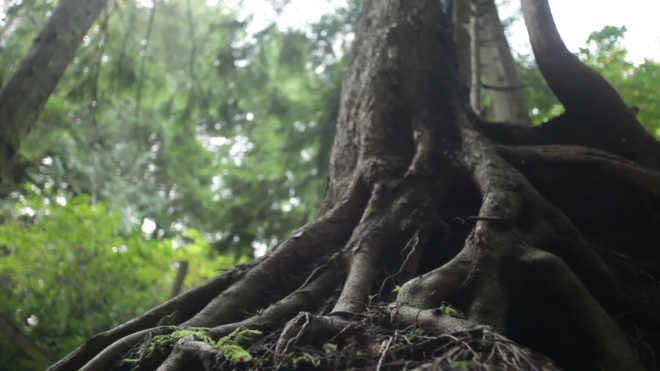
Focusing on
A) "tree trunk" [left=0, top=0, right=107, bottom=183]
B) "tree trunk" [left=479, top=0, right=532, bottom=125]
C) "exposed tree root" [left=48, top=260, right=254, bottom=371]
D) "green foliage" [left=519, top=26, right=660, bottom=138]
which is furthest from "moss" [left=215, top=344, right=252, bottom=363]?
"tree trunk" [left=479, top=0, right=532, bottom=125]

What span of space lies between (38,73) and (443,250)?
4.33 m

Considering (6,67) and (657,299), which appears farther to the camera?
(6,67)

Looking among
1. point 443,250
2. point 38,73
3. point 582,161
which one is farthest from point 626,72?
point 38,73

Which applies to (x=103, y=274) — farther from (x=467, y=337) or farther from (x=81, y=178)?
(x=81, y=178)

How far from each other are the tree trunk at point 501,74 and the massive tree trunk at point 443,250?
2.37m

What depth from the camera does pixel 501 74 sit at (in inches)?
289

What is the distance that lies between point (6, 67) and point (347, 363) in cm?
756

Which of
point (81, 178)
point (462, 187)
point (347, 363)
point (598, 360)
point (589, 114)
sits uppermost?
point (81, 178)

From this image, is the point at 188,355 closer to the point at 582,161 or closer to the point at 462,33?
the point at 582,161

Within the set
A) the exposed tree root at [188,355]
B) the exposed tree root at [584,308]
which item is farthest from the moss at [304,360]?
the exposed tree root at [584,308]

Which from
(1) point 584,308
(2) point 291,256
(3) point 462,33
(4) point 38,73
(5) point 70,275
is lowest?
(1) point 584,308

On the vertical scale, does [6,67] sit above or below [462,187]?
above

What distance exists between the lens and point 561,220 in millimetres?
3066

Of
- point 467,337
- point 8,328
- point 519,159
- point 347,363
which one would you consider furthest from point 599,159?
point 8,328
